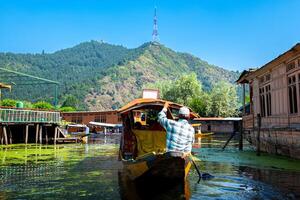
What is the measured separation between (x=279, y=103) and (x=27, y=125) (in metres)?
23.9

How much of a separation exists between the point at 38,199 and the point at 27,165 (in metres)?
8.02

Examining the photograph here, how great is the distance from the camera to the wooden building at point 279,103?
15.5m

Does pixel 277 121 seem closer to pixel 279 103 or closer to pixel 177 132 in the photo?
pixel 279 103

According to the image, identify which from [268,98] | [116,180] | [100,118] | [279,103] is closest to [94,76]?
[100,118]

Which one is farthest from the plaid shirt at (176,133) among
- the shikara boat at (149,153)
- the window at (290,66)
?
the window at (290,66)

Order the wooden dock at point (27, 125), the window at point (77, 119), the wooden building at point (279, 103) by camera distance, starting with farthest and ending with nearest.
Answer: the window at point (77, 119)
the wooden dock at point (27, 125)
the wooden building at point (279, 103)

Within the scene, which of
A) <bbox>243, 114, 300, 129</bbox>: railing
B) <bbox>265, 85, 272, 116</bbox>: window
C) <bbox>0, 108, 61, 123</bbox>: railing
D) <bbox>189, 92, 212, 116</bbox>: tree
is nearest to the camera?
<bbox>243, 114, 300, 129</bbox>: railing

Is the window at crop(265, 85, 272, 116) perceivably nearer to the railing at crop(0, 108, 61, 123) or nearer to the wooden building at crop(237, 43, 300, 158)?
the wooden building at crop(237, 43, 300, 158)

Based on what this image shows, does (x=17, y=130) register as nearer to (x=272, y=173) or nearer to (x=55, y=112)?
(x=55, y=112)

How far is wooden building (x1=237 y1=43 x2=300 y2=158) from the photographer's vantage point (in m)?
15.5

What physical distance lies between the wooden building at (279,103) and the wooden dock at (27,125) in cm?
2073

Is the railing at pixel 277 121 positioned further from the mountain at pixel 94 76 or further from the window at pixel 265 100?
the mountain at pixel 94 76

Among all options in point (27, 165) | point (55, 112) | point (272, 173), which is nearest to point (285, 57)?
point (272, 173)

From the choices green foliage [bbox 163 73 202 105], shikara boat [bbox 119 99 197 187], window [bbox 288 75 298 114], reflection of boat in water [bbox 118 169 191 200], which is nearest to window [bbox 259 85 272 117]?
window [bbox 288 75 298 114]
